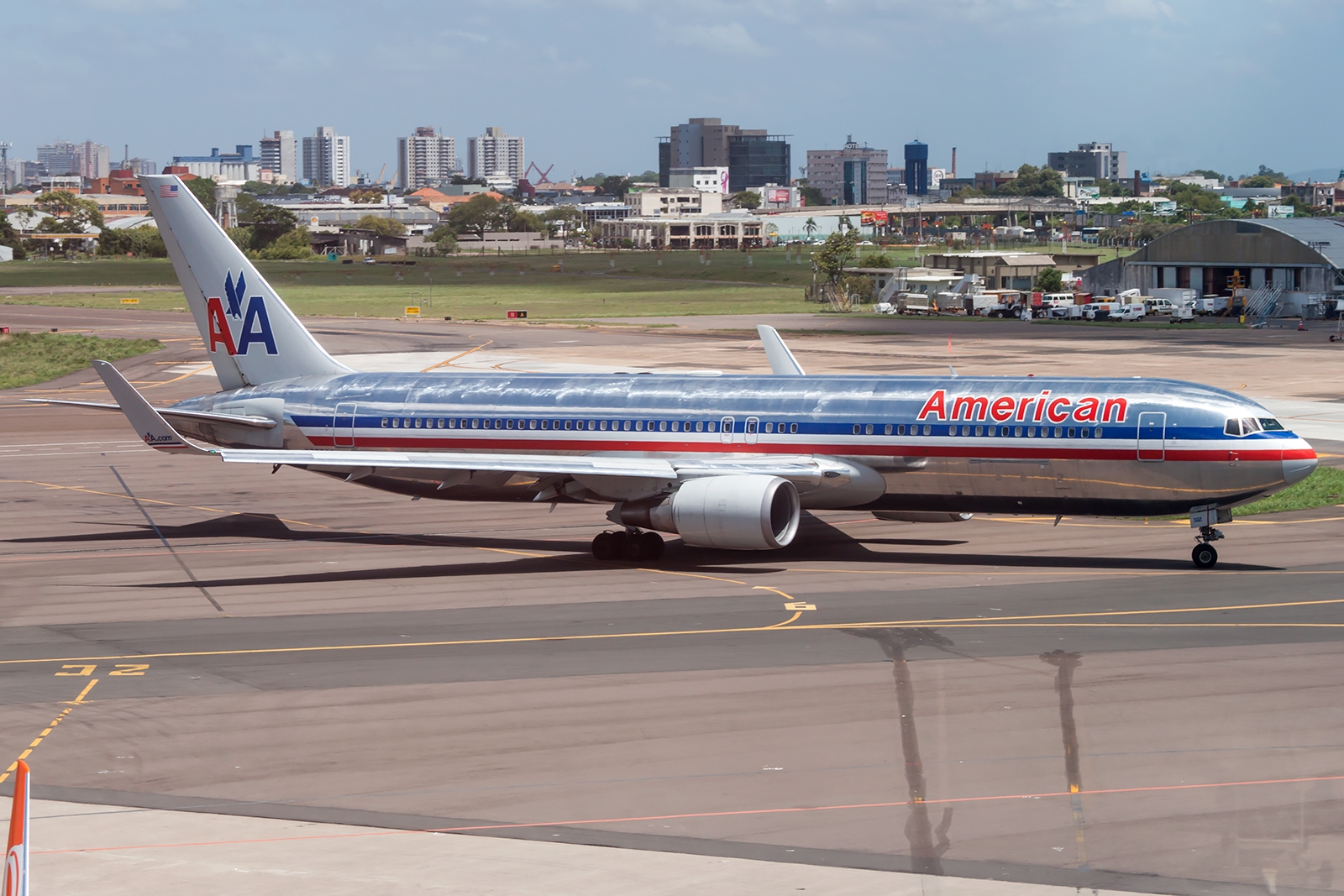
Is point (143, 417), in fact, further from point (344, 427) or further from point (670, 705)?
point (670, 705)

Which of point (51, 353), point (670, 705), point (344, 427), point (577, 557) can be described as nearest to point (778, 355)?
point (577, 557)

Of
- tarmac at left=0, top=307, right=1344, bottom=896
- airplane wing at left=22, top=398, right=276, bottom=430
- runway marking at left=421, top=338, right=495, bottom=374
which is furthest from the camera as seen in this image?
runway marking at left=421, top=338, right=495, bottom=374

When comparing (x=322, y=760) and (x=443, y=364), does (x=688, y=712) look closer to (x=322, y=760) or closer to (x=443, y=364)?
(x=322, y=760)

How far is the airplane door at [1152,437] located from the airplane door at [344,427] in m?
20.3

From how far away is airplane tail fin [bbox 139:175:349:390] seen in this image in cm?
4069

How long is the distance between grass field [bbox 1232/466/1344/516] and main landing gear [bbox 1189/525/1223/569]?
→ 7480mm

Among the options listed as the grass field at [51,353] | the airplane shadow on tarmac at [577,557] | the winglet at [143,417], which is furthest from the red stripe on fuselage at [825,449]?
the grass field at [51,353]

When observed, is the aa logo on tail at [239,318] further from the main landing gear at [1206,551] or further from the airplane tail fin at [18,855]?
the airplane tail fin at [18,855]

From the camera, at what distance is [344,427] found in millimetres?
38906

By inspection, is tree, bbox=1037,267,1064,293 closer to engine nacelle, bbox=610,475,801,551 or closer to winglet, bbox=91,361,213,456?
engine nacelle, bbox=610,475,801,551

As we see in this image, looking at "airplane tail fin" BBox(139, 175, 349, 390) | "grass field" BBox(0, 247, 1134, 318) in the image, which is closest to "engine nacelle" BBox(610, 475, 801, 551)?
"airplane tail fin" BBox(139, 175, 349, 390)

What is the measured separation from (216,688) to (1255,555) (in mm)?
24203

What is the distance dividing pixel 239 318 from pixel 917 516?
19.8 meters

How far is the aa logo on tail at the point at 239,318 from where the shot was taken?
40750 mm
